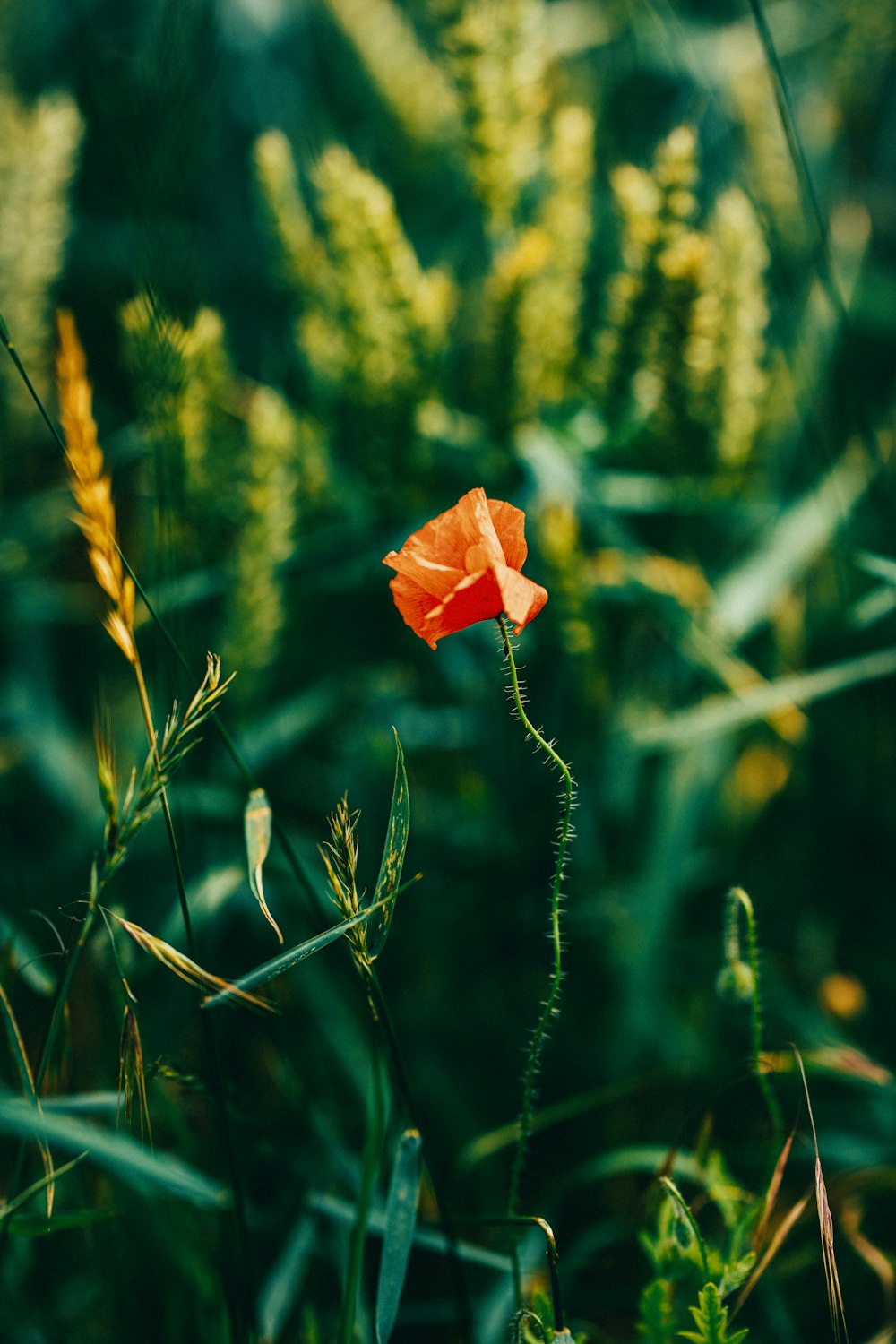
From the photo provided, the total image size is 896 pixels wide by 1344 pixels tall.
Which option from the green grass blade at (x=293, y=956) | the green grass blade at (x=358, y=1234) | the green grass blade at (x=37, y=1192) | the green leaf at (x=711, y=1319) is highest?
the green grass blade at (x=293, y=956)

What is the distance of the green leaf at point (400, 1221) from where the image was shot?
32cm

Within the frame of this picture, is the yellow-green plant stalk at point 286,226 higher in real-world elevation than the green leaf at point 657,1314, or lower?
higher

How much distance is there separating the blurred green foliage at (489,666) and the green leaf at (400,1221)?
67 mm

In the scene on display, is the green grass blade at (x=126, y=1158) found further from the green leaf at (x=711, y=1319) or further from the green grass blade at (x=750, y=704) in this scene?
the green grass blade at (x=750, y=704)

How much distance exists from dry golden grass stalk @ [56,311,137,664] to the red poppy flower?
0.09 meters

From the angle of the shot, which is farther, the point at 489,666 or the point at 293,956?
the point at 489,666

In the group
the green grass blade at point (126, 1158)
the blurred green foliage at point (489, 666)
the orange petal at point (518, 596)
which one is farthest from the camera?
the blurred green foliage at point (489, 666)

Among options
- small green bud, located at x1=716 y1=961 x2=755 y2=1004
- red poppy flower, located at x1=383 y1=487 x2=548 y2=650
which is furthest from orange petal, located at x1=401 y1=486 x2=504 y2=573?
small green bud, located at x1=716 y1=961 x2=755 y2=1004

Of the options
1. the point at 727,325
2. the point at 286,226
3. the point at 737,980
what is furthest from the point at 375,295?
the point at 737,980

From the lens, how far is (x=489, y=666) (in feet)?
2.18

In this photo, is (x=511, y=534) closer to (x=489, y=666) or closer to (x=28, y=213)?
(x=489, y=666)

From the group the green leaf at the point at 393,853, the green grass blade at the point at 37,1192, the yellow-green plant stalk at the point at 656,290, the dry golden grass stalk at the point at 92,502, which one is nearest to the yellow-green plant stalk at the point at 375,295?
the yellow-green plant stalk at the point at 656,290

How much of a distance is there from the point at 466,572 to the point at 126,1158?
30 cm

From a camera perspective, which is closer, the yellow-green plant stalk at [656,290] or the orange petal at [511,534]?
the orange petal at [511,534]
